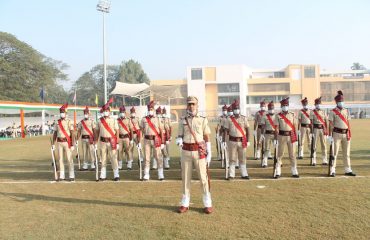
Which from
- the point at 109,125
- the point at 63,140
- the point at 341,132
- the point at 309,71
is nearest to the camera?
the point at 341,132

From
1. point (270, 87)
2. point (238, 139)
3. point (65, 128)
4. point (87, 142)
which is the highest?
point (270, 87)

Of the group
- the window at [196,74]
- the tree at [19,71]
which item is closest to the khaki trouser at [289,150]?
the tree at [19,71]

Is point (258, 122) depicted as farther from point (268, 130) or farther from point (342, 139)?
point (342, 139)

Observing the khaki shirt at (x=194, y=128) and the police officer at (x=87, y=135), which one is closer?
the khaki shirt at (x=194, y=128)

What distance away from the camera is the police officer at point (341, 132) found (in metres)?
10.3

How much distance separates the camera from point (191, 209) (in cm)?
758

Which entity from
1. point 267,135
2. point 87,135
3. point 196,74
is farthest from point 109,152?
point 196,74

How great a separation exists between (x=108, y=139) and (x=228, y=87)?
79.3m

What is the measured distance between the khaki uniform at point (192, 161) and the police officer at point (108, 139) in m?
4.03

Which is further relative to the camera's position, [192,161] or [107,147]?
[107,147]

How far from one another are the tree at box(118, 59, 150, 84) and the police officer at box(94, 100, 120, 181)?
87.6m

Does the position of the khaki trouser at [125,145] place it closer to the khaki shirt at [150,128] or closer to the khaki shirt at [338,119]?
the khaki shirt at [150,128]

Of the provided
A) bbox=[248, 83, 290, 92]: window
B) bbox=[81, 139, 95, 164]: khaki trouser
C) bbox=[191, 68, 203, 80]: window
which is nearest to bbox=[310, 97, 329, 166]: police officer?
bbox=[81, 139, 95, 164]: khaki trouser

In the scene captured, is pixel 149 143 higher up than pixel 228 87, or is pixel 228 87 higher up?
pixel 228 87
